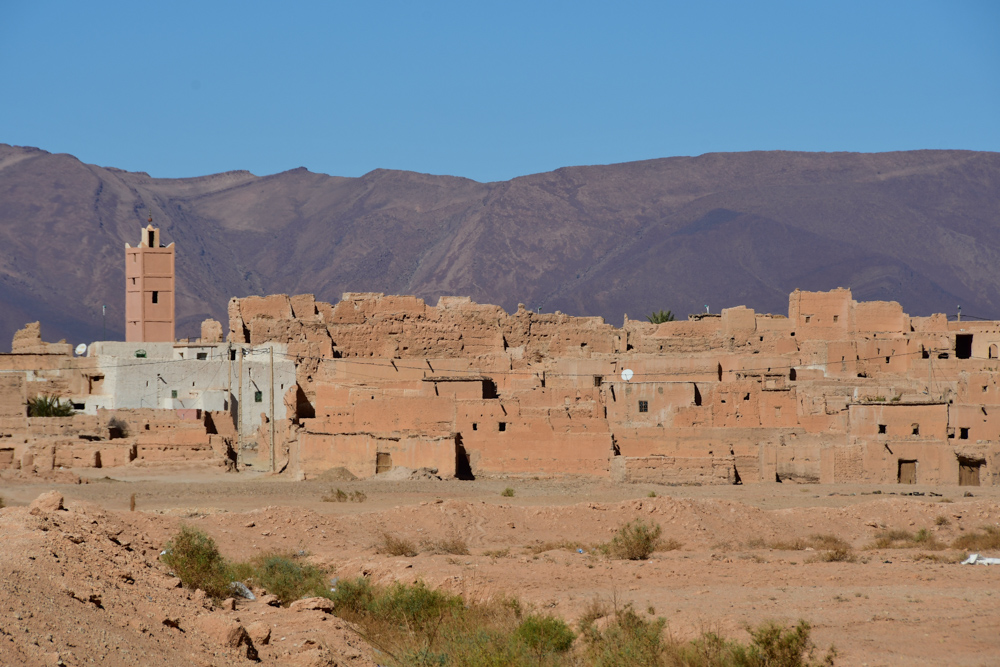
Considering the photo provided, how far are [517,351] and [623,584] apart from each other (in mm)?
25819

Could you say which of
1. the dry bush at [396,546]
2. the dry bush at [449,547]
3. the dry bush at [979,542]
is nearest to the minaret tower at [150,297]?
the dry bush at [396,546]

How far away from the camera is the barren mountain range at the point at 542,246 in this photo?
152000 millimetres

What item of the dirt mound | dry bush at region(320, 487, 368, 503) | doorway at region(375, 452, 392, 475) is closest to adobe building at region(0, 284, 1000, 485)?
doorway at region(375, 452, 392, 475)

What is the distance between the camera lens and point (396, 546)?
1997 cm

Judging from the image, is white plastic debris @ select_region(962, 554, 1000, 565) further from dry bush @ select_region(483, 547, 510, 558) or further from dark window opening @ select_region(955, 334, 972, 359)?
dark window opening @ select_region(955, 334, 972, 359)

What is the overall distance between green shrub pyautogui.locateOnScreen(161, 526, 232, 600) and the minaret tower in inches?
1466

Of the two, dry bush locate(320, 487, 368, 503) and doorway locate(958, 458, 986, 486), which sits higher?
doorway locate(958, 458, 986, 486)

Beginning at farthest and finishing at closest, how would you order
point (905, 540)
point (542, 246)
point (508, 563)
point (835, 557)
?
1. point (542, 246)
2. point (905, 540)
3. point (835, 557)
4. point (508, 563)

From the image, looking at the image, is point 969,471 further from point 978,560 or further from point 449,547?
point 449,547

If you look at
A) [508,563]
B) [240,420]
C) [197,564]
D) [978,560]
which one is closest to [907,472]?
[978,560]

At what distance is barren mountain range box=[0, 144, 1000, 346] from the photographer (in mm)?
152000

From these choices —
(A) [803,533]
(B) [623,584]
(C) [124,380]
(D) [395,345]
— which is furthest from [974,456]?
(C) [124,380]

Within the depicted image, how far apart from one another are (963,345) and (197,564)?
3787 cm

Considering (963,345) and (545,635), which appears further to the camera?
(963,345)
